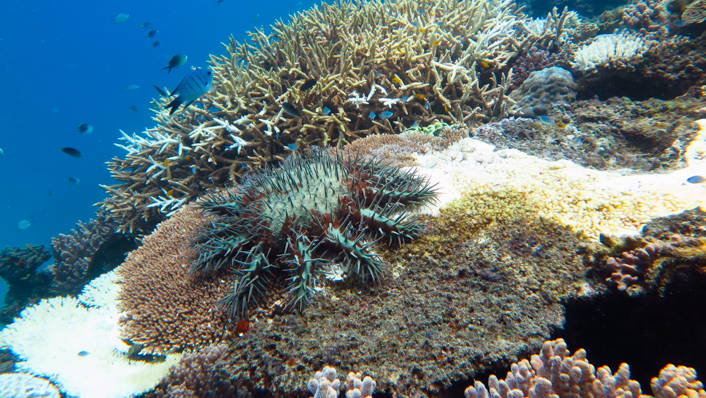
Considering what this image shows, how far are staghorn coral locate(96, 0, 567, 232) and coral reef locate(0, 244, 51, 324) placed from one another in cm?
555

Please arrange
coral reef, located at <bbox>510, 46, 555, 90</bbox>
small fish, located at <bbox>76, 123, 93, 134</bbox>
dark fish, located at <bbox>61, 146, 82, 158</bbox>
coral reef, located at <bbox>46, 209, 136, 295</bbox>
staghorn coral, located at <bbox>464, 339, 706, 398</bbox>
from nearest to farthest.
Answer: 1. staghorn coral, located at <bbox>464, 339, 706, 398</bbox>
2. coral reef, located at <bbox>510, 46, 555, 90</bbox>
3. coral reef, located at <bbox>46, 209, 136, 295</bbox>
4. dark fish, located at <bbox>61, 146, 82, 158</bbox>
5. small fish, located at <bbox>76, 123, 93, 134</bbox>

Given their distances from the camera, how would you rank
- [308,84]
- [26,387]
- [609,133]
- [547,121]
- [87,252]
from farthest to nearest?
[87,252], [308,84], [547,121], [609,133], [26,387]

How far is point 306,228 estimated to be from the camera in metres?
2.53

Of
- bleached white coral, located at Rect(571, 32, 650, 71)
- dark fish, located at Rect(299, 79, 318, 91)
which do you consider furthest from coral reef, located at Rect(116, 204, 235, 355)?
bleached white coral, located at Rect(571, 32, 650, 71)

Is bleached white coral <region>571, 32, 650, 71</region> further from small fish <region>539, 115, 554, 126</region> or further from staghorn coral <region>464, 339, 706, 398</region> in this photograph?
staghorn coral <region>464, 339, 706, 398</region>

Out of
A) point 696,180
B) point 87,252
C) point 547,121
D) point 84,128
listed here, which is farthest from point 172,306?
point 84,128

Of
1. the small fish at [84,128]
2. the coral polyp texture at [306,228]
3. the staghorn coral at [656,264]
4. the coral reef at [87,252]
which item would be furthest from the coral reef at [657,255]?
the small fish at [84,128]

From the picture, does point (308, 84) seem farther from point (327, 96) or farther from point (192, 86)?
point (192, 86)

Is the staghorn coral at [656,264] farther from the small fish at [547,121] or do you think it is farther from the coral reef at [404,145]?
the small fish at [547,121]

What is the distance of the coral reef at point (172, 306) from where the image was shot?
8.53 ft

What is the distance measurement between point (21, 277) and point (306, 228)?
12.5m

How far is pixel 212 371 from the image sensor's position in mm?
2240

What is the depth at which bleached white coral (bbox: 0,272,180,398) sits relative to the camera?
278 cm

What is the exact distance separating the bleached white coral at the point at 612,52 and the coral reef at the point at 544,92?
1.67 ft
